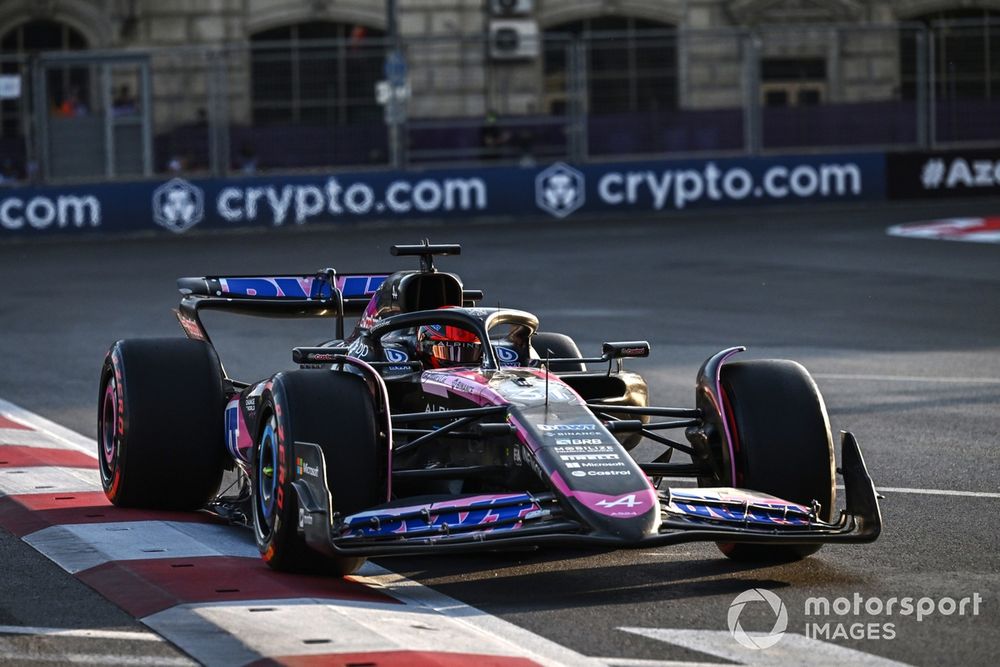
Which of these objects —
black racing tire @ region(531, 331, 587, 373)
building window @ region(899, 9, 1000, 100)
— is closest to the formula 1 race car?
black racing tire @ region(531, 331, 587, 373)

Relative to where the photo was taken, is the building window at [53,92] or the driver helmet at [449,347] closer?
the driver helmet at [449,347]

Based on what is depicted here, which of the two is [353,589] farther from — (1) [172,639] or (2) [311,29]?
(2) [311,29]

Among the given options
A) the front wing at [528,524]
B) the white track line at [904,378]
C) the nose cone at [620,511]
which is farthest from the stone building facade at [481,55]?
the nose cone at [620,511]

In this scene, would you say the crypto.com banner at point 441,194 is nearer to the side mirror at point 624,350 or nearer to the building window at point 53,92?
the building window at point 53,92

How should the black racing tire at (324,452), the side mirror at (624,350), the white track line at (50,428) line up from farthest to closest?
the white track line at (50,428) → the side mirror at (624,350) → the black racing tire at (324,452)

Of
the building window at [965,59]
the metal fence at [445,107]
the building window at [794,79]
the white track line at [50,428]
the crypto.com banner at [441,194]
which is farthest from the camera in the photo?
the building window at [794,79]

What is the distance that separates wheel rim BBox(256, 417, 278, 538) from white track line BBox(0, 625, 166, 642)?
1.07 m

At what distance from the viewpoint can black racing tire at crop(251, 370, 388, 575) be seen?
6.80 meters

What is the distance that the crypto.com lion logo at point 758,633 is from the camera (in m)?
5.92

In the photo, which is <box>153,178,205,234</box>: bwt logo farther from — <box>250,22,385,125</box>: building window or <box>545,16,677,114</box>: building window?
<box>545,16,677,114</box>: building window

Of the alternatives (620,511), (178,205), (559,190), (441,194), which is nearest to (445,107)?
(559,190)

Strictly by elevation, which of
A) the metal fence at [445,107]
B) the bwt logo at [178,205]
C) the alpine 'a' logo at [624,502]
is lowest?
the alpine 'a' logo at [624,502]

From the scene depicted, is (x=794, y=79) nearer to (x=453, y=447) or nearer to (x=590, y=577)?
(x=453, y=447)

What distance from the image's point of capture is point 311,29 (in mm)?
37656
